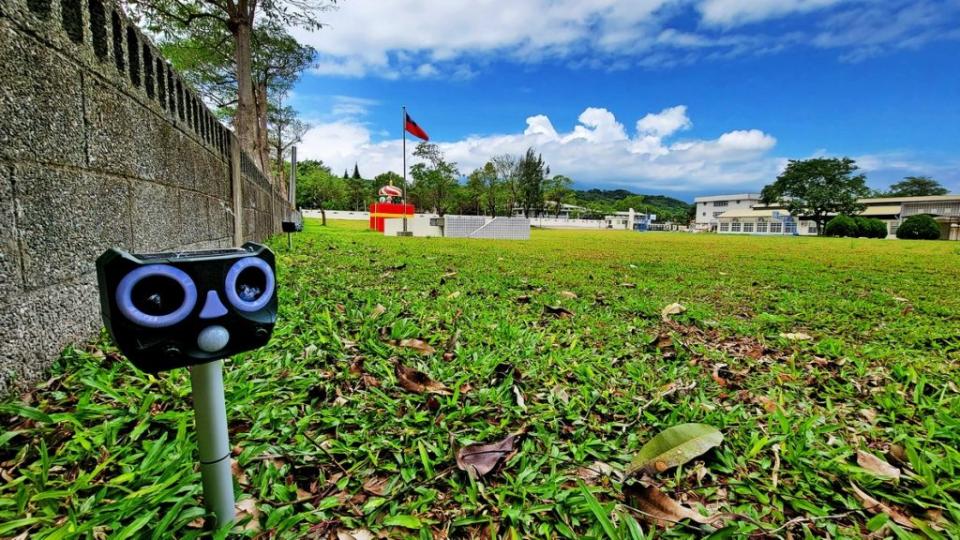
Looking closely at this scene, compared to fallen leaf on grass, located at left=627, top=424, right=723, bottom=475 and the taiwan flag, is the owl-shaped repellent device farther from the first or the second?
the taiwan flag

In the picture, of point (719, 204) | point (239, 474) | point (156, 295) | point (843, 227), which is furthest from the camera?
point (719, 204)

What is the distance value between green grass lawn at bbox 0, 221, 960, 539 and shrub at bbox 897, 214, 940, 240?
2994cm

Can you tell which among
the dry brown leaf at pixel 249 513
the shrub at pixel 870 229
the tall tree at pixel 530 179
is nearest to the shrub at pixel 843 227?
the shrub at pixel 870 229

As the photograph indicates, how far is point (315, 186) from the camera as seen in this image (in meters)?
39.9

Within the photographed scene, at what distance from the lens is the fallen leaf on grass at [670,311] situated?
107 inches

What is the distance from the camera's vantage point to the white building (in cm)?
6456

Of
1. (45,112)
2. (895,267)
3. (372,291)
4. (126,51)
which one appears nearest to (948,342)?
(372,291)

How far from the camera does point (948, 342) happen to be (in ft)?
7.46

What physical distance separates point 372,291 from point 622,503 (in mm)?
2292

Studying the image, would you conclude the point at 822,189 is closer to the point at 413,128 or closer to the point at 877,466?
the point at 413,128

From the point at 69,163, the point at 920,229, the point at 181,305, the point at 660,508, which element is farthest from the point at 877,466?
the point at 920,229

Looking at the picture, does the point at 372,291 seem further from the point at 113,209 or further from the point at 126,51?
the point at 126,51

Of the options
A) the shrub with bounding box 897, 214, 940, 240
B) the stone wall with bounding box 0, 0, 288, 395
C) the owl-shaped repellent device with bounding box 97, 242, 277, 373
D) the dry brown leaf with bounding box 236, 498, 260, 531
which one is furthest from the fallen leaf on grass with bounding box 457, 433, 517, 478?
the shrub with bounding box 897, 214, 940, 240

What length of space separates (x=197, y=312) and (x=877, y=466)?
1.64 meters
